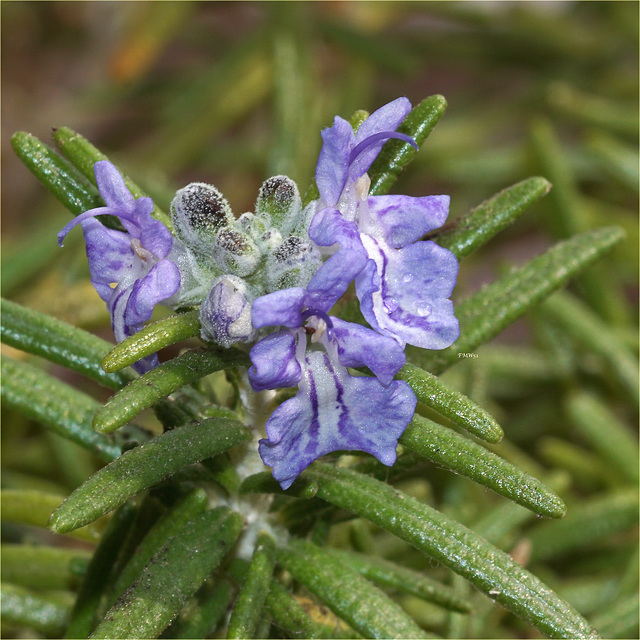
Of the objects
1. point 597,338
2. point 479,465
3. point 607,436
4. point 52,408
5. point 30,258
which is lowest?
point 607,436

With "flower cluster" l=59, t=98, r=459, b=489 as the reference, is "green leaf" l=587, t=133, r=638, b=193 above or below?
below

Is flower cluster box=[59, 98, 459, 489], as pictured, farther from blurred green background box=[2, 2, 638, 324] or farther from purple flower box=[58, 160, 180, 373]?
blurred green background box=[2, 2, 638, 324]

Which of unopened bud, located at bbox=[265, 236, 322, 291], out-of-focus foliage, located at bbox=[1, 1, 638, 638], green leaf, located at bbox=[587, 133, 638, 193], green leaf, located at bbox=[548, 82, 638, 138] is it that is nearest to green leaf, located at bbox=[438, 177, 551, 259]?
out-of-focus foliage, located at bbox=[1, 1, 638, 638]

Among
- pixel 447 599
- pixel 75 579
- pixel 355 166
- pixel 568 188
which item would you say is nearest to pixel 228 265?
pixel 355 166

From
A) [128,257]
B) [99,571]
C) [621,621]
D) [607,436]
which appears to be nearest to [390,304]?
[128,257]

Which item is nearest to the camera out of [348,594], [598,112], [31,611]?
[348,594]

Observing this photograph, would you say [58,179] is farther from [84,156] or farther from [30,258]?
[30,258]

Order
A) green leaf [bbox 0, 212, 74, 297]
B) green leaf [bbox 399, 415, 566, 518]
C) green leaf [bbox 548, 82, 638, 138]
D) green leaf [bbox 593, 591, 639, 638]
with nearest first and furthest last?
green leaf [bbox 399, 415, 566, 518] → green leaf [bbox 593, 591, 639, 638] → green leaf [bbox 0, 212, 74, 297] → green leaf [bbox 548, 82, 638, 138]

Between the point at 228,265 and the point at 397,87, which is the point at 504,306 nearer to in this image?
the point at 228,265

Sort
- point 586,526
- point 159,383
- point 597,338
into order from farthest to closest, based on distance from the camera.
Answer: point 597,338 < point 586,526 < point 159,383
